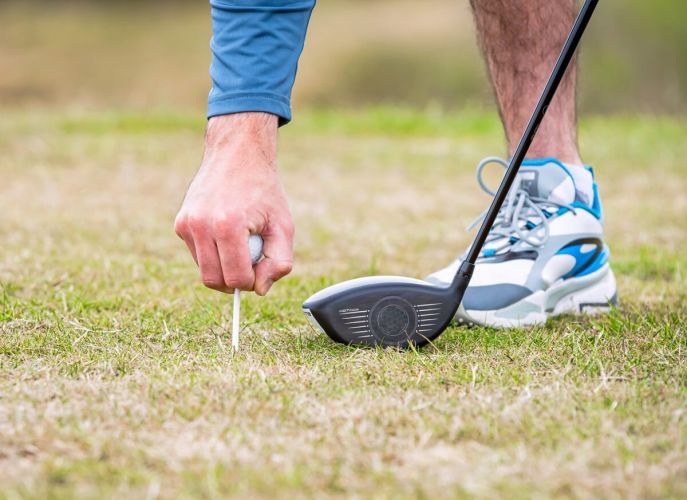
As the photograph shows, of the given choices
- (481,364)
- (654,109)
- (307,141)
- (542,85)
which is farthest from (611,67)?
(481,364)

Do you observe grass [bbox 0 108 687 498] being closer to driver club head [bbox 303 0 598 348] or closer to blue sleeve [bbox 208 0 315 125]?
driver club head [bbox 303 0 598 348]

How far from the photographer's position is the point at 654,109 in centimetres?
993

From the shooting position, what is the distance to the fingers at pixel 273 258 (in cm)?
179

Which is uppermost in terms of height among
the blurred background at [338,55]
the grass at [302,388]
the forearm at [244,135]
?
the blurred background at [338,55]

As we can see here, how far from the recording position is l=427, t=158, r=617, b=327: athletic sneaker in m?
2.24

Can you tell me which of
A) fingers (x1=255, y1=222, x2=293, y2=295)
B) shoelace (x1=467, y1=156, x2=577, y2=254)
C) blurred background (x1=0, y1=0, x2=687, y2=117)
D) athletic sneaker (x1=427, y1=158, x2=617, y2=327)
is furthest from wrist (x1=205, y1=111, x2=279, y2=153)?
blurred background (x1=0, y1=0, x2=687, y2=117)

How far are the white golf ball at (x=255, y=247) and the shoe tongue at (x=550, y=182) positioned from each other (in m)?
0.90

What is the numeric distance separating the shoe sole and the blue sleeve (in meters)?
0.73

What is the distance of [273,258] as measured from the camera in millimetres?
1791

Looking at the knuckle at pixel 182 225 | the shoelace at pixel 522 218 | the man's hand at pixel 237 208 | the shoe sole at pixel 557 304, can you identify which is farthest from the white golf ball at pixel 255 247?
the shoelace at pixel 522 218

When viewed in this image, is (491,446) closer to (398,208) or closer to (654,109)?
(398,208)

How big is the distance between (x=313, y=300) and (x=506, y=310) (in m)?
0.55

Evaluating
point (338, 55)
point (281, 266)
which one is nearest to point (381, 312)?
point (281, 266)

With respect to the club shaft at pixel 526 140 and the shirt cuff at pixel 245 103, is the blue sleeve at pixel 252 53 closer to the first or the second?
the shirt cuff at pixel 245 103
